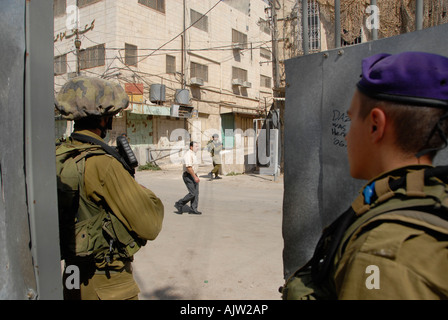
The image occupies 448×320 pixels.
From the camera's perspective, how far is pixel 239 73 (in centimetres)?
2252

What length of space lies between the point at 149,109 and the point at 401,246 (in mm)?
16199

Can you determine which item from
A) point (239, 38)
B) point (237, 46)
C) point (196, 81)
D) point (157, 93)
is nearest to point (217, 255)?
point (157, 93)

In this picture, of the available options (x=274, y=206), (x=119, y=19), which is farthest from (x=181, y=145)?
(x=274, y=206)

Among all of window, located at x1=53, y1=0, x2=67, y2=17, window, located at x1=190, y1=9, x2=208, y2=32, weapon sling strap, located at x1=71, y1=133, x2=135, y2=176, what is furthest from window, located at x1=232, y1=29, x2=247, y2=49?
weapon sling strap, located at x1=71, y1=133, x2=135, y2=176

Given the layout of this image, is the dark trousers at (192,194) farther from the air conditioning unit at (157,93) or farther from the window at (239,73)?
the window at (239,73)

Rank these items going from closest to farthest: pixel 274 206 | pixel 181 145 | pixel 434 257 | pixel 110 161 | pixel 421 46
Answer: pixel 434 257, pixel 421 46, pixel 110 161, pixel 274 206, pixel 181 145

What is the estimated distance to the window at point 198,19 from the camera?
18688 millimetres

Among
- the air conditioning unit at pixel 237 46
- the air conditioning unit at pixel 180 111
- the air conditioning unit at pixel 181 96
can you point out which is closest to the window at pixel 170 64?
the air conditioning unit at pixel 181 96

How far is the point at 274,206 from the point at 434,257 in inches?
274

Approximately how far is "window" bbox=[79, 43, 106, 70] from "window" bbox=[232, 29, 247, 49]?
904 centimetres

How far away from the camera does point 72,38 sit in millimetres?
16766

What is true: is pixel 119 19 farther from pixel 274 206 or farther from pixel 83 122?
pixel 83 122

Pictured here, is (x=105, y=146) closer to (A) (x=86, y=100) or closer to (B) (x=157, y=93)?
(A) (x=86, y=100)

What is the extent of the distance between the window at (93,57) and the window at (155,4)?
10.2ft
